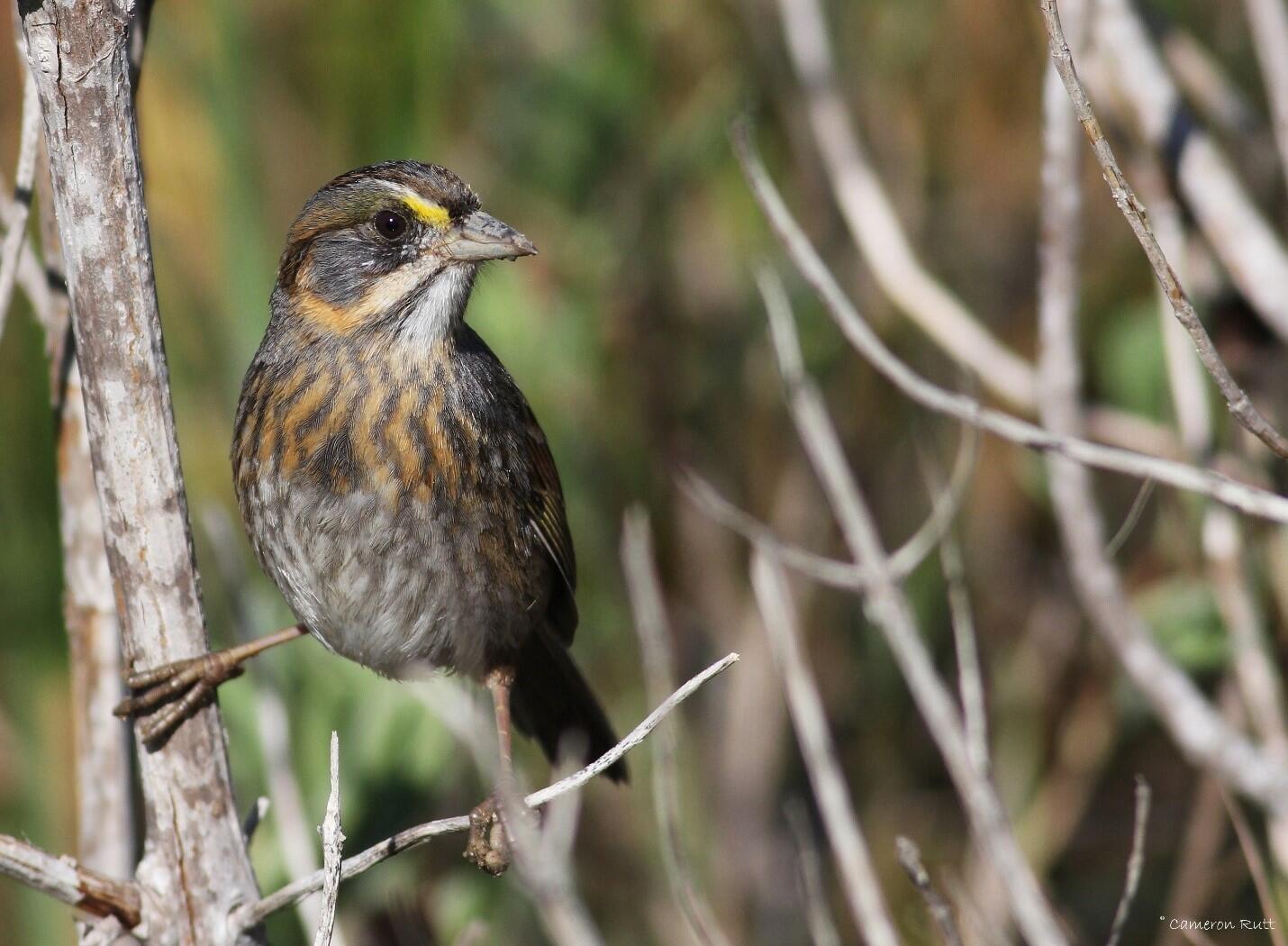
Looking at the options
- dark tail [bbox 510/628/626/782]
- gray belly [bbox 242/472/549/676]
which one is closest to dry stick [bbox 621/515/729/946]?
gray belly [bbox 242/472/549/676]

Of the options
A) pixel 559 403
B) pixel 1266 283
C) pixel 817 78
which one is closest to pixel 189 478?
pixel 559 403

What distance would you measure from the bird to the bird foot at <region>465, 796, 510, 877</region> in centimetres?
2

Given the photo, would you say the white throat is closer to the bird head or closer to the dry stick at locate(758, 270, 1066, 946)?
the bird head

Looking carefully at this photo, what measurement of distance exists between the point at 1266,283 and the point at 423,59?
2308 mm

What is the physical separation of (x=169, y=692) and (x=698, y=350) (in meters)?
2.91

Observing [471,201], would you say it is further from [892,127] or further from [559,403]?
[892,127]

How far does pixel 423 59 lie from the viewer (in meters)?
4.42

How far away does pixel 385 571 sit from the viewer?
10.7 feet

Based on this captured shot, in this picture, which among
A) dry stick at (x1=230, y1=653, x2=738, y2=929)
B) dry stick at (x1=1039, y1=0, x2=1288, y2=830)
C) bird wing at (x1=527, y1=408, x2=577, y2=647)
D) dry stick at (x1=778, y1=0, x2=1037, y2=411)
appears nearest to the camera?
dry stick at (x1=230, y1=653, x2=738, y2=929)

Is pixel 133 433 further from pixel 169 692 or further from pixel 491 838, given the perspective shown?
pixel 491 838

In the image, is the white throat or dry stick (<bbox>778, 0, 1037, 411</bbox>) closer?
the white throat

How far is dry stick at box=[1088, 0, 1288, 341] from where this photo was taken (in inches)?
136

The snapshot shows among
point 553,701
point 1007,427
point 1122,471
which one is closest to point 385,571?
point 553,701
